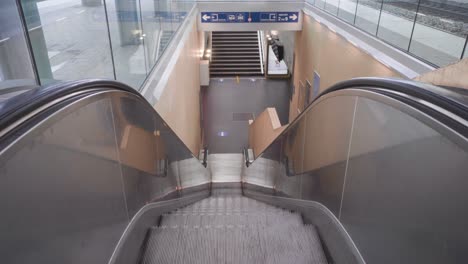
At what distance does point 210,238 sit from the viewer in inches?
102

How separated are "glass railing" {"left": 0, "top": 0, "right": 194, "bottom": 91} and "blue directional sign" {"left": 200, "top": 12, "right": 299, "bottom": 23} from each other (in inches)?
248

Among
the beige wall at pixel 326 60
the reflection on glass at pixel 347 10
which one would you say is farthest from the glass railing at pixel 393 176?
the reflection on glass at pixel 347 10

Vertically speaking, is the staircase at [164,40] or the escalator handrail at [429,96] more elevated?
the escalator handrail at [429,96]

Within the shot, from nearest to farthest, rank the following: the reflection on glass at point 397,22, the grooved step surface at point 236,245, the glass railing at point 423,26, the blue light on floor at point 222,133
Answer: the grooved step surface at point 236,245 < the glass railing at point 423,26 < the reflection on glass at point 397,22 < the blue light on floor at point 222,133

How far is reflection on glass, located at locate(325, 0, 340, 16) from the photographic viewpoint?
8.19 m

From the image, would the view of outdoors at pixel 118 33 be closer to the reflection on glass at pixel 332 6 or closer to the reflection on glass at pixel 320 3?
the reflection on glass at pixel 332 6

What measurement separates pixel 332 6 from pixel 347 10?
1.16 meters

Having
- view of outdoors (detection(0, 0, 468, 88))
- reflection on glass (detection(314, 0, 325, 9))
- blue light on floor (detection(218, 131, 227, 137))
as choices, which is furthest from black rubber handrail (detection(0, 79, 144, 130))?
blue light on floor (detection(218, 131, 227, 137))

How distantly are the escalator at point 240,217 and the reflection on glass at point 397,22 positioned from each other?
8.04 ft

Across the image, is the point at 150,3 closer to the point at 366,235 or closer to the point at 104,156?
the point at 104,156

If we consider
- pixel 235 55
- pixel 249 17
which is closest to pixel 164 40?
pixel 249 17

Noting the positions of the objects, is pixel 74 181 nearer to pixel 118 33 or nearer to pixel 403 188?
pixel 403 188

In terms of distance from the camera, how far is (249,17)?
11438 millimetres

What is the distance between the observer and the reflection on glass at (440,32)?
3777mm
